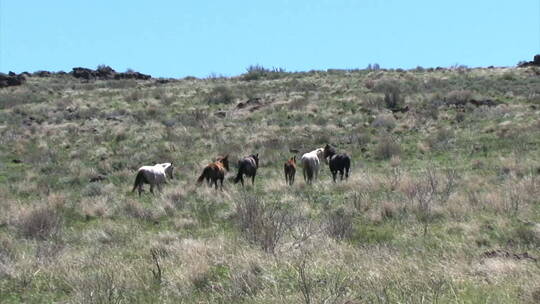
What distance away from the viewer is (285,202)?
15.2m

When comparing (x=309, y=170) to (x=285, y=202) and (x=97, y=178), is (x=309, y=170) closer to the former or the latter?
(x=285, y=202)

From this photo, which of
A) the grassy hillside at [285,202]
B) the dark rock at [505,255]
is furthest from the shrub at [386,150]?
the dark rock at [505,255]

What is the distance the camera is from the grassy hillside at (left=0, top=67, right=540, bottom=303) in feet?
22.2

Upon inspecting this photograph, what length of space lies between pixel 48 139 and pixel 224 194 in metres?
20.5

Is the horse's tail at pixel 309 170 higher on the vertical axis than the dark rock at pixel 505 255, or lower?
lower

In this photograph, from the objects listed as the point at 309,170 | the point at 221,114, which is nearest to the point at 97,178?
the point at 309,170

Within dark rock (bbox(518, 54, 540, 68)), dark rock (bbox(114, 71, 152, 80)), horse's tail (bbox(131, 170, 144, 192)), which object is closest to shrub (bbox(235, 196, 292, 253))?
horse's tail (bbox(131, 170, 144, 192))

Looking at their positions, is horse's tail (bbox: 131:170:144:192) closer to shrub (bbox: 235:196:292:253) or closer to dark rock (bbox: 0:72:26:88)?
shrub (bbox: 235:196:292:253)

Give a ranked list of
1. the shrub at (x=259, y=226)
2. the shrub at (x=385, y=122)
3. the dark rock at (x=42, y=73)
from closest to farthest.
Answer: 1. the shrub at (x=259, y=226)
2. the shrub at (x=385, y=122)
3. the dark rock at (x=42, y=73)

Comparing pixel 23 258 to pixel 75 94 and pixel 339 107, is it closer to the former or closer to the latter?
pixel 339 107

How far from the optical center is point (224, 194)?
17.0 m

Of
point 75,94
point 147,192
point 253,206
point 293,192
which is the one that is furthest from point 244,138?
point 75,94

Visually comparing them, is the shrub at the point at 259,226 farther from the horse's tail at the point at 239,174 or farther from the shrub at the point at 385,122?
the shrub at the point at 385,122

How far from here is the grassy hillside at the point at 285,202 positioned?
677cm
